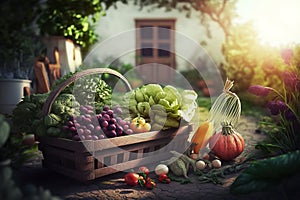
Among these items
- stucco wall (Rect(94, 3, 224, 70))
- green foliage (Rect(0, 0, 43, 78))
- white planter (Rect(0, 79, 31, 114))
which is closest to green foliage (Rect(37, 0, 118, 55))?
green foliage (Rect(0, 0, 43, 78))

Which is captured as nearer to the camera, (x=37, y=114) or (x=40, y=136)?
(x=40, y=136)

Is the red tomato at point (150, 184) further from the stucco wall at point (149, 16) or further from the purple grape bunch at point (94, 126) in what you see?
the stucco wall at point (149, 16)

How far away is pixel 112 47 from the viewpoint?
9.98 meters

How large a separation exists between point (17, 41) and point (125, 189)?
14.6ft

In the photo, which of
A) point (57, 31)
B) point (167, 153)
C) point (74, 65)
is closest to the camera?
point (167, 153)

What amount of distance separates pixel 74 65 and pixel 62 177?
363 cm

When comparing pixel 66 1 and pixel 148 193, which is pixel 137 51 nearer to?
pixel 66 1

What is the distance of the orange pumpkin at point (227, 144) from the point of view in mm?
3201

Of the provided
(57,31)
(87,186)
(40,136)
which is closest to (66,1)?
(57,31)

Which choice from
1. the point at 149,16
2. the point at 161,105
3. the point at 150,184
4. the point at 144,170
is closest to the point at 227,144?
the point at 161,105

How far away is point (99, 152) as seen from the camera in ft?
8.42

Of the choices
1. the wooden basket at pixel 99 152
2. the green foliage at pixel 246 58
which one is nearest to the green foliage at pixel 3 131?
the wooden basket at pixel 99 152

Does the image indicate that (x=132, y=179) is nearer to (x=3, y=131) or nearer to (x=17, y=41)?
(x=3, y=131)

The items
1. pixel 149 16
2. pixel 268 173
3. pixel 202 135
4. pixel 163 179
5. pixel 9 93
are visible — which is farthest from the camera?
pixel 149 16
